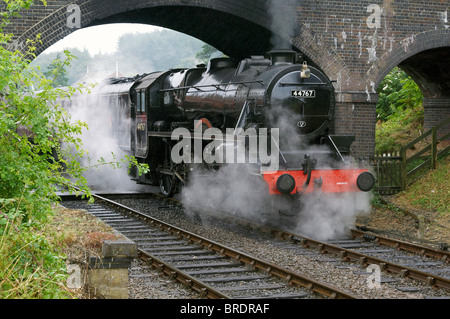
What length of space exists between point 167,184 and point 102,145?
15.0 ft

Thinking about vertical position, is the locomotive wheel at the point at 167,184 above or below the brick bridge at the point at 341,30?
below

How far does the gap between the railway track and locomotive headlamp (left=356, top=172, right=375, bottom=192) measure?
2.72 metres

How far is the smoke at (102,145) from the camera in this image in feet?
58.3

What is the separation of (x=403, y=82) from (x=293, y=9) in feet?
32.9

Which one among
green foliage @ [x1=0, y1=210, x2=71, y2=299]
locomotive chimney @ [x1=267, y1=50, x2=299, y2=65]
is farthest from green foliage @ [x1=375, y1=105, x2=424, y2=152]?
green foliage @ [x1=0, y1=210, x2=71, y2=299]

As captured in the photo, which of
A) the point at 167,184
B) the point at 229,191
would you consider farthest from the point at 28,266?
the point at 167,184

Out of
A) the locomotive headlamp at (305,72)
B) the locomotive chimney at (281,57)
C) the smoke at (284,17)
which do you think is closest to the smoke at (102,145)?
the smoke at (284,17)

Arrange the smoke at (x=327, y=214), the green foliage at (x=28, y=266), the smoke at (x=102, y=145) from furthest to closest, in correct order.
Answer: the smoke at (x=102, y=145)
the smoke at (x=327, y=214)
the green foliage at (x=28, y=266)

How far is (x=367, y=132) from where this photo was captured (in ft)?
49.2

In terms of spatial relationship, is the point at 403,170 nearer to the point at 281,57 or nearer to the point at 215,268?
the point at 281,57

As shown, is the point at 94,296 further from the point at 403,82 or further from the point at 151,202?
the point at 403,82

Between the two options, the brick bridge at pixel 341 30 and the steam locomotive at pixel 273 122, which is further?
the brick bridge at pixel 341 30

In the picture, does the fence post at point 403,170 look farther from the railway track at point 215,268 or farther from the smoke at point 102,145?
the smoke at point 102,145

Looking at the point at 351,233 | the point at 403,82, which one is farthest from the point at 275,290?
the point at 403,82
